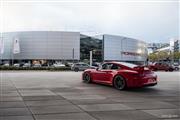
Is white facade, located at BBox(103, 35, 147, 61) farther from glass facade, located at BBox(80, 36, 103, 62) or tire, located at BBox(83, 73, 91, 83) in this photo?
tire, located at BBox(83, 73, 91, 83)

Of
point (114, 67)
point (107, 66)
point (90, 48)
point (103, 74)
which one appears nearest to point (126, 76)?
point (114, 67)

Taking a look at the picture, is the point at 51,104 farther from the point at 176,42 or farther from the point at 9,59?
Result: the point at 176,42

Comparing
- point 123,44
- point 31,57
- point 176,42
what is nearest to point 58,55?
point 31,57

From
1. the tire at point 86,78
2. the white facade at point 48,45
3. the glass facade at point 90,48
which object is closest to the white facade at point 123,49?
the glass facade at point 90,48

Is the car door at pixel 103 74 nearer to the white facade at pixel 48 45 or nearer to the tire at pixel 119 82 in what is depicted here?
the tire at pixel 119 82

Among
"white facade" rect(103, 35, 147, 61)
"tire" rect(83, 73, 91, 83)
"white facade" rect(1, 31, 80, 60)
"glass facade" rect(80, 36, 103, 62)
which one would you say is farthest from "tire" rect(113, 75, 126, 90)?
"white facade" rect(103, 35, 147, 61)

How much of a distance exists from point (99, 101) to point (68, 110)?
1.94 m

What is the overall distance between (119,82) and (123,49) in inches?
4455

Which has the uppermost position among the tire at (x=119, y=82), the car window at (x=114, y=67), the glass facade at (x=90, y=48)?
the glass facade at (x=90, y=48)

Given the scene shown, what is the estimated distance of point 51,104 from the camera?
942 centimetres

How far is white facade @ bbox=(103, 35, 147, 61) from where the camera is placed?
119938 mm

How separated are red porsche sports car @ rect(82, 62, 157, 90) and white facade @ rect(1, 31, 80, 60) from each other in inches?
3768

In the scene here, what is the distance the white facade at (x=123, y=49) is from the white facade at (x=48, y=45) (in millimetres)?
13005

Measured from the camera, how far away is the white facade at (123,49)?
120 metres
